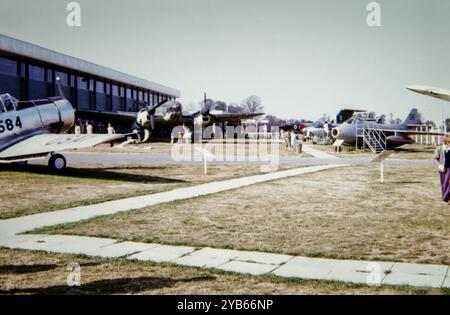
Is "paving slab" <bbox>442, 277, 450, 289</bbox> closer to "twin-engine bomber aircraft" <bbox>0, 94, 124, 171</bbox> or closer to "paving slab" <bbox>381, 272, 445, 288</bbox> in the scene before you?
"paving slab" <bbox>381, 272, 445, 288</bbox>

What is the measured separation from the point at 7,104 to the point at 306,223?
13848 mm

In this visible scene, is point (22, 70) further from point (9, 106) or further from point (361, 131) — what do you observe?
point (361, 131)

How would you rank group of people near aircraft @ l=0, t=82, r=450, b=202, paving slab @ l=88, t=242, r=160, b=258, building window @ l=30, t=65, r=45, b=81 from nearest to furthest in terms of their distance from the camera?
paving slab @ l=88, t=242, r=160, b=258
group of people near aircraft @ l=0, t=82, r=450, b=202
building window @ l=30, t=65, r=45, b=81

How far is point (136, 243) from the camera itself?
6.97 meters

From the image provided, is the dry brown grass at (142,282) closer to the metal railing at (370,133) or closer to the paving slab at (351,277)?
the paving slab at (351,277)

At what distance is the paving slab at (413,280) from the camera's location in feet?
16.3

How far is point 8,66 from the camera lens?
36.0 meters

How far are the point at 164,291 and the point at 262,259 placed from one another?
1801mm

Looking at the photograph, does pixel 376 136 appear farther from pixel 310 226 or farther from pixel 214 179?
pixel 310 226

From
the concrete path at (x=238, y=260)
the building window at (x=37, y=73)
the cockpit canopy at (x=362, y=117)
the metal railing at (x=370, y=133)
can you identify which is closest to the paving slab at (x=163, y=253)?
the concrete path at (x=238, y=260)

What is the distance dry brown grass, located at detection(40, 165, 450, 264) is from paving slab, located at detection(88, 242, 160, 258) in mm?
346

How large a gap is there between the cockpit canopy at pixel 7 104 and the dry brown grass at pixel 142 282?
12.8 meters

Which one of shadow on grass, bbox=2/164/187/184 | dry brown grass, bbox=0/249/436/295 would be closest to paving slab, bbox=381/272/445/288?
dry brown grass, bbox=0/249/436/295

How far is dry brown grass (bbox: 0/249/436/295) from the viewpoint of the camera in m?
4.75
